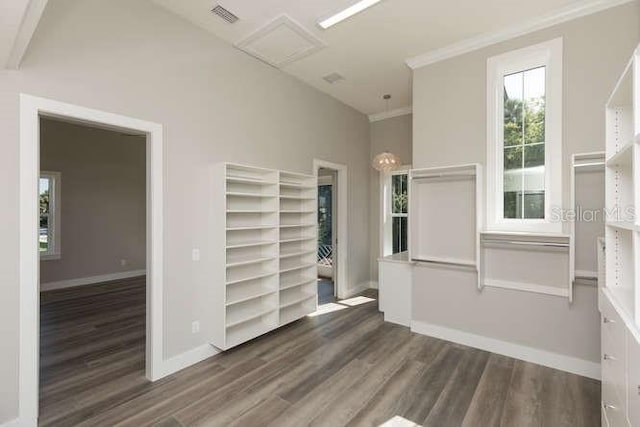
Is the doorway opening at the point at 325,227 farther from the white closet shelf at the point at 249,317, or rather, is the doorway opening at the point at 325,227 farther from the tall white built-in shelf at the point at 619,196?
the tall white built-in shelf at the point at 619,196

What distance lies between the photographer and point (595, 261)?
263 cm

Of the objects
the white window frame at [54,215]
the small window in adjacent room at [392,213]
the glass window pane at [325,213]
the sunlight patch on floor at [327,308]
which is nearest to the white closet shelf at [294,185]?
the sunlight patch on floor at [327,308]

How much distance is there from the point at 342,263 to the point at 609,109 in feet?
13.0

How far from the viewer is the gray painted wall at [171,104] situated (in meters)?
1.95

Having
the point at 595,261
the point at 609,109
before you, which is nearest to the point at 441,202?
the point at 595,261

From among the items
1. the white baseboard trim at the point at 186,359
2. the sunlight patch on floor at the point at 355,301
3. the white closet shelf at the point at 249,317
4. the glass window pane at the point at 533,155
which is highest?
the glass window pane at the point at 533,155

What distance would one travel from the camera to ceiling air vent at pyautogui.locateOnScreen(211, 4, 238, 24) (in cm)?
275

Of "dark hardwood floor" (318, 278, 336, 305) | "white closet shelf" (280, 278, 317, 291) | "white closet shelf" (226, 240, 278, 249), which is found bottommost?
"dark hardwood floor" (318, 278, 336, 305)

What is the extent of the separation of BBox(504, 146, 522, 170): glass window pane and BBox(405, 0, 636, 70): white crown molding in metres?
1.15

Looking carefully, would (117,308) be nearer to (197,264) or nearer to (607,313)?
(197,264)

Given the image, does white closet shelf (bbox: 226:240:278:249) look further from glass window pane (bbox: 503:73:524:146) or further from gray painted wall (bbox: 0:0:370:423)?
glass window pane (bbox: 503:73:524:146)

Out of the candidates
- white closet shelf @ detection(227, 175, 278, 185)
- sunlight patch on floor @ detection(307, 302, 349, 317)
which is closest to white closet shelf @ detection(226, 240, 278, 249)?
white closet shelf @ detection(227, 175, 278, 185)

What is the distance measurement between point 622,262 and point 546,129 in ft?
5.69

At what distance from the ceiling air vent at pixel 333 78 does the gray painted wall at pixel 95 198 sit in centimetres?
495
